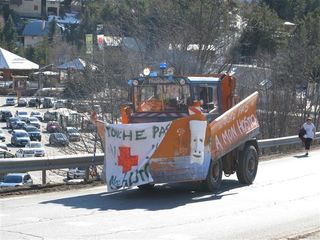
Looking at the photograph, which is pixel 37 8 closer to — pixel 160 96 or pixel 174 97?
pixel 160 96

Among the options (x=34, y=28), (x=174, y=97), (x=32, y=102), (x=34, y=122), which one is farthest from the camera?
(x=34, y=28)

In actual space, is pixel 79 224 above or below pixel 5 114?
above

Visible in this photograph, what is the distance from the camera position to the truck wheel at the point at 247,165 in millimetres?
16812

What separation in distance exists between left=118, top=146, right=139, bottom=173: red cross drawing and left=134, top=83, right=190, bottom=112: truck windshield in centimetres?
157

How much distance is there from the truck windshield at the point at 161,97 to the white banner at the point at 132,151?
1.32 m

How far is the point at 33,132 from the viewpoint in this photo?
68188 mm

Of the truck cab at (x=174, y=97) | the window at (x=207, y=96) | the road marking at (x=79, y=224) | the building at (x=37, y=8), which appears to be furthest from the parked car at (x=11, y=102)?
the road marking at (x=79, y=224)

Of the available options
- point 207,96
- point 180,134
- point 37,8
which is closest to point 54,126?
point 207,96

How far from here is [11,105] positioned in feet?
310

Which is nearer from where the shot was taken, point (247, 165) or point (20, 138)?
point (247, 165)

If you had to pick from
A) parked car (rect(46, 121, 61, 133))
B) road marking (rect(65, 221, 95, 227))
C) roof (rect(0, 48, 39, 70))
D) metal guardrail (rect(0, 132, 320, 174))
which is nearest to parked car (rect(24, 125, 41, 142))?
parked car (rect(46, 121, 61, 133))

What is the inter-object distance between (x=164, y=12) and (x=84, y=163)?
748 inches

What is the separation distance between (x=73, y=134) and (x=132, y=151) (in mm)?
17396

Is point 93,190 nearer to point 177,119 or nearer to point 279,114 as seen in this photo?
point 177,119
